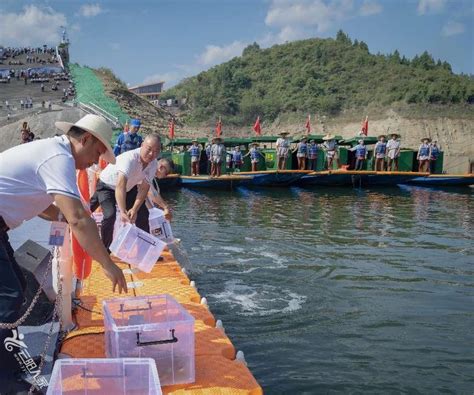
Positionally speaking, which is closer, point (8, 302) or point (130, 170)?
point (8, 302)

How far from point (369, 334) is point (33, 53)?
91010 mm

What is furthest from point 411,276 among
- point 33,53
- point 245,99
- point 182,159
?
point 33,53

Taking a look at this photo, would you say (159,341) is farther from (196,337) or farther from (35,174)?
(35,174)

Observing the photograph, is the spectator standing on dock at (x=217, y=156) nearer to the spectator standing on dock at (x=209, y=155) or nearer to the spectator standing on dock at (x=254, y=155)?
the spectator standing on dock at (x=209, y=155)

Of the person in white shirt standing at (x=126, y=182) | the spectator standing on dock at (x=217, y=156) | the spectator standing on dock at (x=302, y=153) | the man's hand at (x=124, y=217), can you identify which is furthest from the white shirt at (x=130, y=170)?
the spectator standing on dock at (x=302, y=153)

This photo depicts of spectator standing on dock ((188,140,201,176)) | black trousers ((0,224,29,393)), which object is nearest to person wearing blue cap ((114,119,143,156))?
spectator standing on dock ((188,140,201,176))

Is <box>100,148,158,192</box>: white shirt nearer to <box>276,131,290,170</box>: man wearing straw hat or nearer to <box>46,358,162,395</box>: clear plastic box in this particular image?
<box>46,358,162,395</box>: clear plastic box

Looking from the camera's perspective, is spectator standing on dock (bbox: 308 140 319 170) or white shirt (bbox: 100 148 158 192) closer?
white shirt (bbox: 100 148 158 192)

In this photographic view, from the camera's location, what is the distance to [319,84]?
73.7 metres

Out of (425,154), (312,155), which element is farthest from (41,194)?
(425,154)

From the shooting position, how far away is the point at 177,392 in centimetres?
340

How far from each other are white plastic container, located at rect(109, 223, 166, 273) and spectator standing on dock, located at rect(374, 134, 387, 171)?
1893 cm

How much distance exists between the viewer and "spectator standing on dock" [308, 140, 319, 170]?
2377cm

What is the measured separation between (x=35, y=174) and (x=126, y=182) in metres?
2.94
